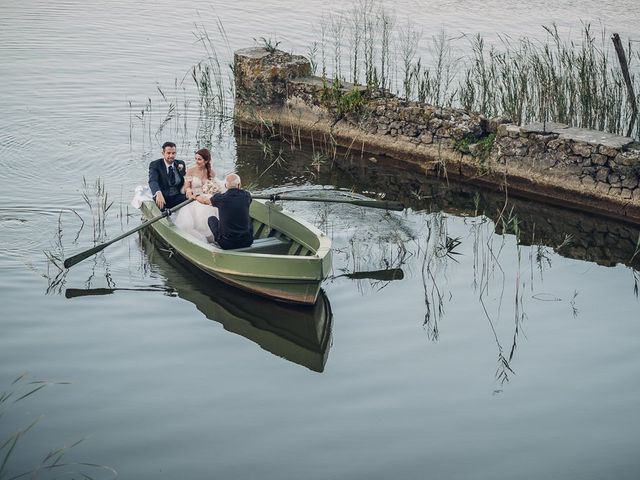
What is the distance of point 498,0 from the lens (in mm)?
29531

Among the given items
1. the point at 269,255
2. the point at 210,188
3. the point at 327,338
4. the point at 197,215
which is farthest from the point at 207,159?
the point at 327,338

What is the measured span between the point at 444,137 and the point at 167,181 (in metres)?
5.17

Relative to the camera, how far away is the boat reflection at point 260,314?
10280 mm

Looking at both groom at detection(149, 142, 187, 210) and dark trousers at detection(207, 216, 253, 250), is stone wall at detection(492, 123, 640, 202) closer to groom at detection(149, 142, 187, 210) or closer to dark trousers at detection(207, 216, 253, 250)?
groom at detection(149, 142, 187, 210)

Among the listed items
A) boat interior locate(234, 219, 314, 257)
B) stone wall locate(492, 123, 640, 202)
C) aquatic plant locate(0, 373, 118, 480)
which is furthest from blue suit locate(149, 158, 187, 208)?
stone wall locate(492, 123, 640, 202)

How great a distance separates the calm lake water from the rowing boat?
0.24m

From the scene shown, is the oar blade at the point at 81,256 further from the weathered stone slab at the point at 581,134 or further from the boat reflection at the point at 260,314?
the weathered stone slab at the point at 581,134

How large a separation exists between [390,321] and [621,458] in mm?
3169

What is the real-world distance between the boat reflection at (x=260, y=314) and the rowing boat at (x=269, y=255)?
125 mm

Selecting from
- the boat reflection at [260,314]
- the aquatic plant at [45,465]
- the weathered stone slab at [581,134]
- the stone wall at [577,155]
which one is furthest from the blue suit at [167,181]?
the weathered stone slab at [581,134]

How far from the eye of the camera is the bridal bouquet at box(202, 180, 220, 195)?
12377 mm

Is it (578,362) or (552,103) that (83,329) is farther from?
(552,103)

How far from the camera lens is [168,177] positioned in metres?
13.0

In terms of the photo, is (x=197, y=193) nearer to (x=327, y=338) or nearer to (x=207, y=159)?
(x=207, y=159)
